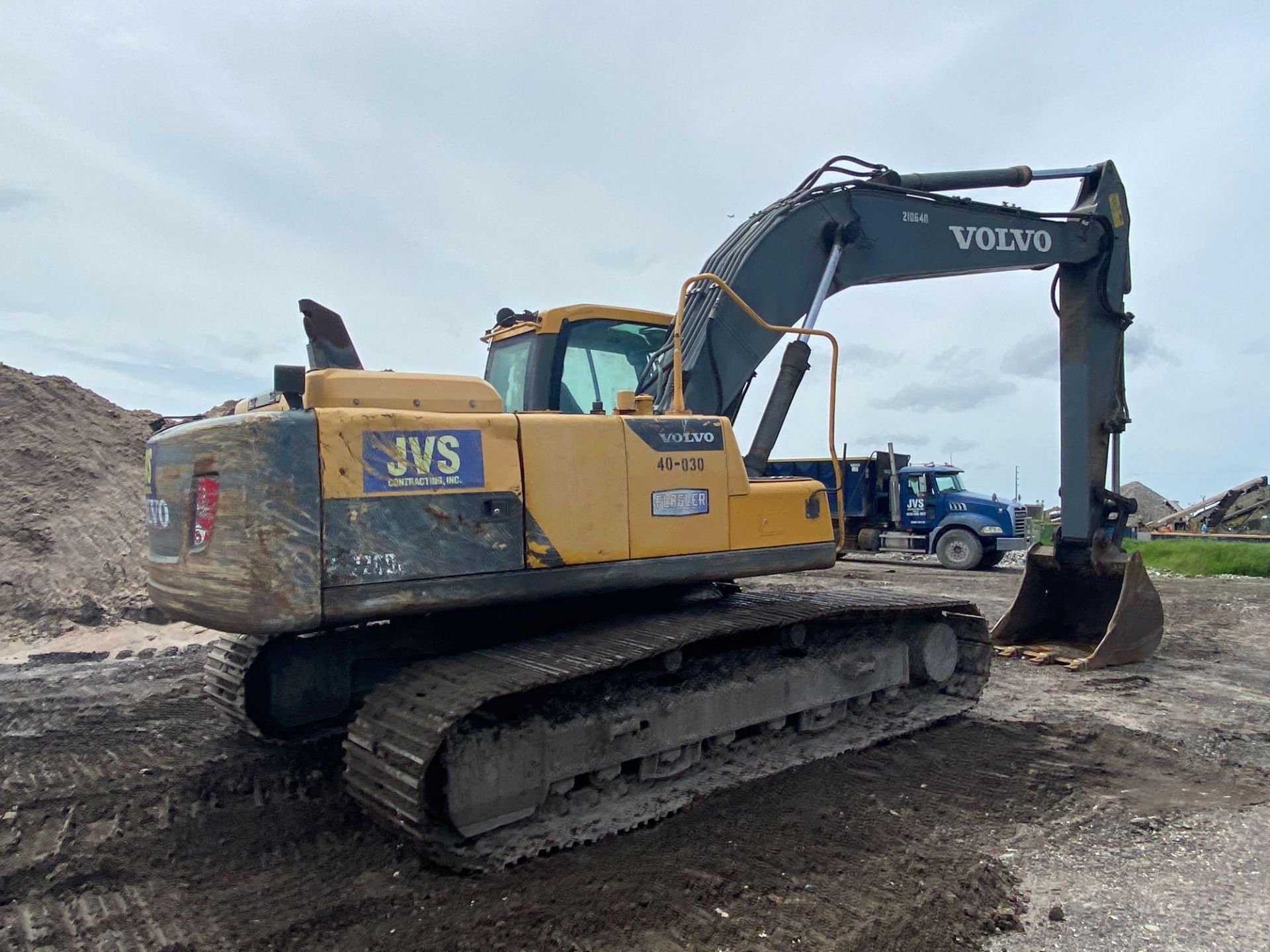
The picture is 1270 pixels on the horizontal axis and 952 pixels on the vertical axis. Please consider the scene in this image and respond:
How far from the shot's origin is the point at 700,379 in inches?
213

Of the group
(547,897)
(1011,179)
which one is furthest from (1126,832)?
(1011,179)

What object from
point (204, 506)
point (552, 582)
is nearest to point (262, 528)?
point (204, 506)

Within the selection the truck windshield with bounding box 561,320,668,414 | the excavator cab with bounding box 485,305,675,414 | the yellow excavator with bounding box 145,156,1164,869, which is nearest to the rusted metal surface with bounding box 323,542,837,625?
the yellow excavator with bounding box 145,156,1164,869

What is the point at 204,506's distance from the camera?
369cm

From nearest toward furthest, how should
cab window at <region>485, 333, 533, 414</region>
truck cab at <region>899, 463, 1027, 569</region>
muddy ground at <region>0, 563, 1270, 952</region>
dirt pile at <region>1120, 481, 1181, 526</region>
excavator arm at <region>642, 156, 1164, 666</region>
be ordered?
1. muddy ground at <region>0, 563, 1270, 952</region>
2. cab window at <region>485, 333, 533, 414</region>
3. excavator arm at <region>642, 156, 1164, 666</region>
4. truck cab at <region>899, 463, 1027, 569</region>
5. dirt pile at <region>1120, 481, 1181, 526</region>

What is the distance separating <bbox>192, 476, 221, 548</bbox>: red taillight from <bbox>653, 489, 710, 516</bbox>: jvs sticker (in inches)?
79.0

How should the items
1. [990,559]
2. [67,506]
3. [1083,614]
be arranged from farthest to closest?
[990,559] → [67,506] → [1083,614]

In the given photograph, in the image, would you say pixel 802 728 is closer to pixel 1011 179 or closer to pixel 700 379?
pixel 700 379

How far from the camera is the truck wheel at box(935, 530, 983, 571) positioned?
17.9m

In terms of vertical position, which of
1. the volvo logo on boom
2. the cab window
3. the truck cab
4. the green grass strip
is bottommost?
the green grass strip

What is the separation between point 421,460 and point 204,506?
2.93 ft

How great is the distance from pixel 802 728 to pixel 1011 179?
5195 mm

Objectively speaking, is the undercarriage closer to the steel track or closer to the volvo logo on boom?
the steel track

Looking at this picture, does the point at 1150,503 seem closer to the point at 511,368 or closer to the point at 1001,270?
the point at 1001,270
